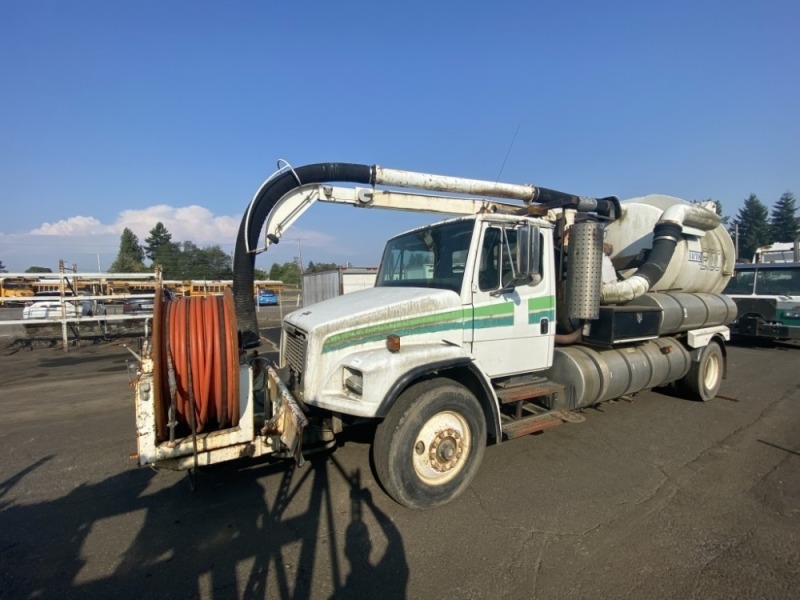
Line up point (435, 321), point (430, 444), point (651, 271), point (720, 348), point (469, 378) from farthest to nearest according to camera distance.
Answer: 1. point (720, 348)
2. point (651, 271)
3. point (469, 378)
4. point (435, 321)
5. point (430, 444)

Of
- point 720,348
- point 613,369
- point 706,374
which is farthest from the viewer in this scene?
point 720,348

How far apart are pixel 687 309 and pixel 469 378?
4343 mm

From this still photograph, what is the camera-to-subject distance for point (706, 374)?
6730 mm

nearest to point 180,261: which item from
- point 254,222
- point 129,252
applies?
point 129,252

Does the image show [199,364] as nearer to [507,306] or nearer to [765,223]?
[507,306]

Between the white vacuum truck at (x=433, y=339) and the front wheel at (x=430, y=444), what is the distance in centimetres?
1

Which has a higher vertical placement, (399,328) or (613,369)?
(399,328)

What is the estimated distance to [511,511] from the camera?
131 inches

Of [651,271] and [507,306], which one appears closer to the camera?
[507,306]

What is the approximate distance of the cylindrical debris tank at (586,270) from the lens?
4.64 metres

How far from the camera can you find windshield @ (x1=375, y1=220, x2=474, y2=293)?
394 centimetres

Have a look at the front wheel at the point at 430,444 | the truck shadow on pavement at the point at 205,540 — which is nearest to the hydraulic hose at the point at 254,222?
the truck shadow on pavement at the point at 205,540

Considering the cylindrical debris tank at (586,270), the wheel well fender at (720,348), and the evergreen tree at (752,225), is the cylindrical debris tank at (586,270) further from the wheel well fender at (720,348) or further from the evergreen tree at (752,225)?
the evergreen tree at (752,225)

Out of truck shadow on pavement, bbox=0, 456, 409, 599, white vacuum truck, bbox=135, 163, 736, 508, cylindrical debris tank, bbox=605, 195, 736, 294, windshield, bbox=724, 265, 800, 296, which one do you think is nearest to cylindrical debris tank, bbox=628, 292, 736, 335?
white vacuum truck, bbox=135, 163, 736, 508
